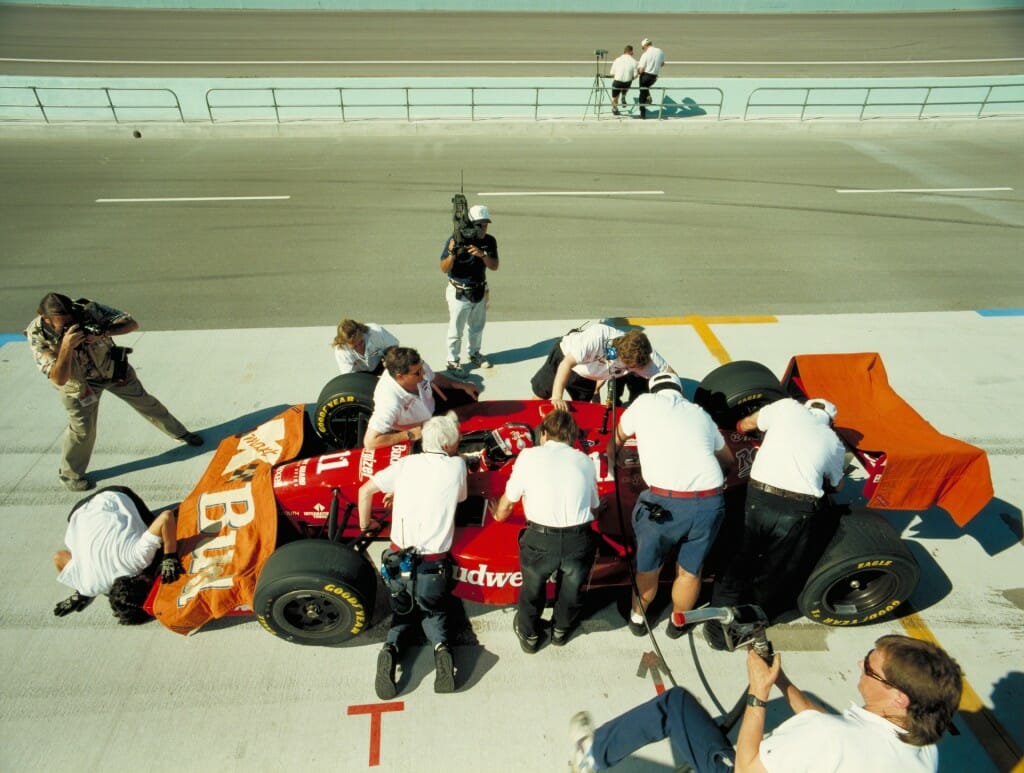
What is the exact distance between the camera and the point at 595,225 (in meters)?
9.88

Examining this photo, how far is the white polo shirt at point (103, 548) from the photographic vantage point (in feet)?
12.2

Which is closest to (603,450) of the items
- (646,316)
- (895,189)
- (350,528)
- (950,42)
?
(350,528)

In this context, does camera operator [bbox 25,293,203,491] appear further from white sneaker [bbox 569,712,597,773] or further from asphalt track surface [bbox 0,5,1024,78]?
asphalt track surface [bbox 0,5,1024,78]

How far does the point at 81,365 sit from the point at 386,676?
11.0 ft

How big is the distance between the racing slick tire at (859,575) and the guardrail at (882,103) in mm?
13182

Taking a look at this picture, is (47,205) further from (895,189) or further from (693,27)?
(693,27)

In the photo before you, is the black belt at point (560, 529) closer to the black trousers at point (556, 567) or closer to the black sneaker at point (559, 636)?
the black trousers at point (556, 567)

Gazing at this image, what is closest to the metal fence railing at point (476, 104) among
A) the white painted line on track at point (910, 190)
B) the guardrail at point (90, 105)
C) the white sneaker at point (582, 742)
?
the guardrail at point (90, 105)

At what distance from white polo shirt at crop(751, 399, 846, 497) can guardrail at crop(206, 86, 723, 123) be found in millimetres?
12054

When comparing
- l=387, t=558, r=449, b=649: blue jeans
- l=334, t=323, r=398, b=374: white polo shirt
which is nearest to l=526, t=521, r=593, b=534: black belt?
l=387, t=558, r=449, b=649: blue jeans

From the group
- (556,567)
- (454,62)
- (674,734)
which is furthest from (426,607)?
(454,62)

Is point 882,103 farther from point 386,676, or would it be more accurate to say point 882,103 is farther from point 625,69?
point 386,676

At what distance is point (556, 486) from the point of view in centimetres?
335

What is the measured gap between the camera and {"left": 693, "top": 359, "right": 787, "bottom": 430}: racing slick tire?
4.96 metres
